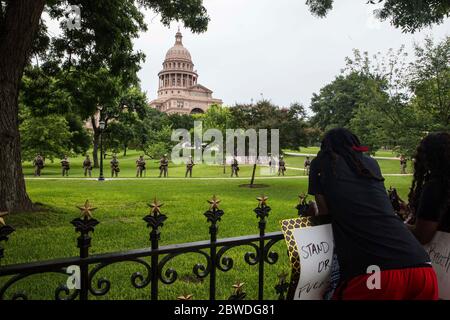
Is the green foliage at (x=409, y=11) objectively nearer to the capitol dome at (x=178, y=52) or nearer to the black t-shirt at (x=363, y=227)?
the black t-shirt at (x=363, y=227)

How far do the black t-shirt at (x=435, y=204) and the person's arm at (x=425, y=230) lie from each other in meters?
0.03

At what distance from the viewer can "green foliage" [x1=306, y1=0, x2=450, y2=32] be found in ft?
22.5

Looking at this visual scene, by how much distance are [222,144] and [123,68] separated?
89.9ft

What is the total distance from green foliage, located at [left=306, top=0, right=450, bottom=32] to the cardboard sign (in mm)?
6128

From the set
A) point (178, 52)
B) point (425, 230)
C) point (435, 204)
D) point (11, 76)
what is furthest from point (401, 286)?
point (178, 52)

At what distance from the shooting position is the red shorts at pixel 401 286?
7.27ft

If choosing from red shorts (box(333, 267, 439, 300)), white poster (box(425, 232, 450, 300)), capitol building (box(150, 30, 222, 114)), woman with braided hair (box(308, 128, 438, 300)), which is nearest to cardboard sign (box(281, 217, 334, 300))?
woman with braided hair (box(308, 128, 438, 300))

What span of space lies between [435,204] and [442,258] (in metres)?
0.45

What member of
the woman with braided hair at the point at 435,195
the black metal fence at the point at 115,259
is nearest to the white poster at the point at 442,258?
the woman with braided hair at the point at 435,195

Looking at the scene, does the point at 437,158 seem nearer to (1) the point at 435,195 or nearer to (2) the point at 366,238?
(1) the point at 435,195

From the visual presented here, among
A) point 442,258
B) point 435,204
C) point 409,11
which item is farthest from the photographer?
point 409,11

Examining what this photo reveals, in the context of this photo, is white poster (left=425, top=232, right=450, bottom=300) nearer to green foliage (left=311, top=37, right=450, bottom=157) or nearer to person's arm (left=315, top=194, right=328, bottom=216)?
person's arm (left=315, top=194, right=328, bottom=216)

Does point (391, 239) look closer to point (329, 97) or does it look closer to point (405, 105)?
point (405, 105)

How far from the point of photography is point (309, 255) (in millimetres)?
2391
